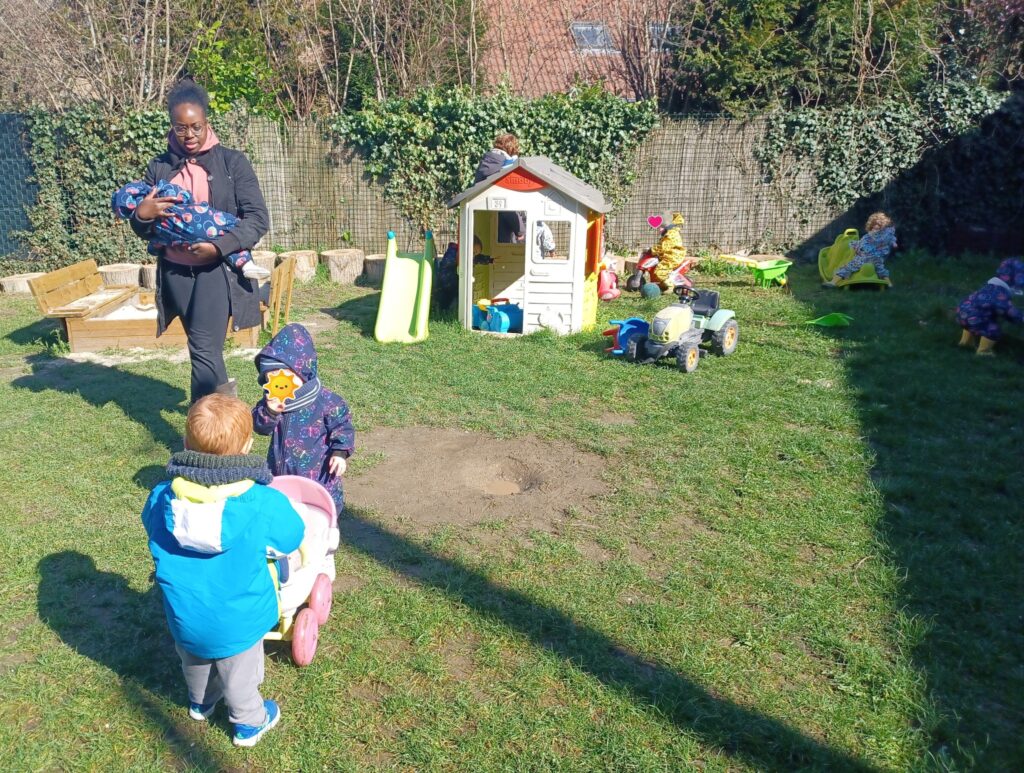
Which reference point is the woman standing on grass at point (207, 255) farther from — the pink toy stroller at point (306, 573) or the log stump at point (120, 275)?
the log stump at point (120, 275)

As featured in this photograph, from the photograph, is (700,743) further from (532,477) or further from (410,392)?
(410,392)

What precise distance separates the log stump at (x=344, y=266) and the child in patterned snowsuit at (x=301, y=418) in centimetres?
791

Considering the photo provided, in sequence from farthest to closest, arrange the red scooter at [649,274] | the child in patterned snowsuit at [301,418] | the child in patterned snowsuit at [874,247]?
the red scooter at [649,274], the child in patterned snowsuit at [874,247], the child in patterned snowsuit at [301,418]

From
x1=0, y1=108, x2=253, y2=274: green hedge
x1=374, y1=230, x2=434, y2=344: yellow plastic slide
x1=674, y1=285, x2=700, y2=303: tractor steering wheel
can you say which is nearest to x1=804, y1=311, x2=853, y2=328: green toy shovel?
x1=674, y1=285, x2=700, y2=303: tractor steering wheel

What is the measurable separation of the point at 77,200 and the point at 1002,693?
12113mm

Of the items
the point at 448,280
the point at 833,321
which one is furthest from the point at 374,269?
the point at 833,321

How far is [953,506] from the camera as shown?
427cm

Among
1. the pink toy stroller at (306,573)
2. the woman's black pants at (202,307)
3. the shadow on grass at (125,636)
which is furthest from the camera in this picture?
the woman's black pants at (202,307)

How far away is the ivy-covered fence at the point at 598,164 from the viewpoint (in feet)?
37.4

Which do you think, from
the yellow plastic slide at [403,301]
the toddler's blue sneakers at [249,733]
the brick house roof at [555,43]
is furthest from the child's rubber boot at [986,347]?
the brick house roof at [555,43]

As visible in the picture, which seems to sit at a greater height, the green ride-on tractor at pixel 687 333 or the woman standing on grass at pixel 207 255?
the woman standing on grass at pixel 207 255

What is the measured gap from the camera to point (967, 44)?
12.9 m

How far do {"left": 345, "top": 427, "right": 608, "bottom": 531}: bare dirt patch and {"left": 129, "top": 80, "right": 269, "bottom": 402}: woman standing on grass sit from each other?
3.44ft

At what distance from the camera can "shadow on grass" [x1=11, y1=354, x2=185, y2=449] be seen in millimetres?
5622
